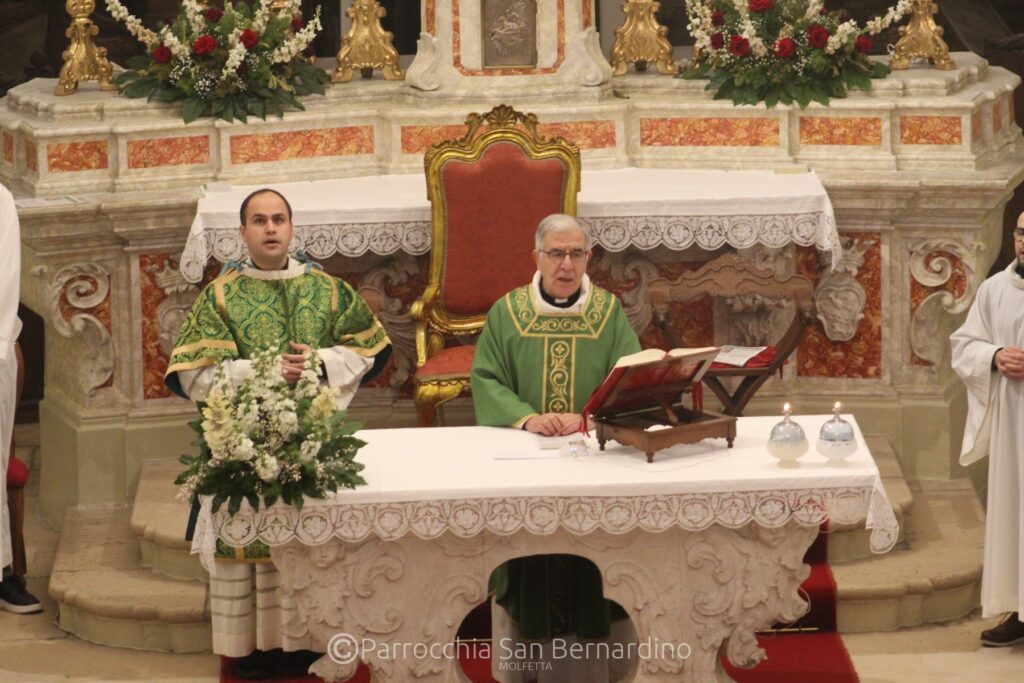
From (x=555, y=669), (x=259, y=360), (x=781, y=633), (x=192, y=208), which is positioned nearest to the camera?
(x=259, y=360)

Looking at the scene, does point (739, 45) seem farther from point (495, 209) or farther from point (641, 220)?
point (495, 209)

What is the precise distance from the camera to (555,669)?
742cm

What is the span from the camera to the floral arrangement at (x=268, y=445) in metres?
6.68

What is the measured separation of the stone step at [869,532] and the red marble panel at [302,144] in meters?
2.57

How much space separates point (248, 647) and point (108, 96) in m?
3.02

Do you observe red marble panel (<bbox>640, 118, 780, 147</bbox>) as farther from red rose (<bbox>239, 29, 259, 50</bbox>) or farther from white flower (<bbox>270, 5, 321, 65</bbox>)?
red rose (<bbox>239, 29, 259, 50</bbox>)

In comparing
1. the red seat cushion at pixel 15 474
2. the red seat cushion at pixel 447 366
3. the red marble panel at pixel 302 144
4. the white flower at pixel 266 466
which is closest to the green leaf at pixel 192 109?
the red marble panel at pixel 302 144

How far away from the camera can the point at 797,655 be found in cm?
801

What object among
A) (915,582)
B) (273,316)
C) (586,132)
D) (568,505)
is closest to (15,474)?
(273,316)

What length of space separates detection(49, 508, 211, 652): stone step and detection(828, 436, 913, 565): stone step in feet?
7.72

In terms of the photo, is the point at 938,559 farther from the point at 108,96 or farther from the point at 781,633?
the point at 108,96

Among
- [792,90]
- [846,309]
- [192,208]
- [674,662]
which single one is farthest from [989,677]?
[192,208]

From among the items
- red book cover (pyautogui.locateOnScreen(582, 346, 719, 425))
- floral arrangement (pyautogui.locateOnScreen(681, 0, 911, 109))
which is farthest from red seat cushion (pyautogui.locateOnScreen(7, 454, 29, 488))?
floral arrangement (pyautogui.locateOnScreen(681, 0, 911, 109))

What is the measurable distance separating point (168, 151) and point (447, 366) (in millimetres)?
1562
